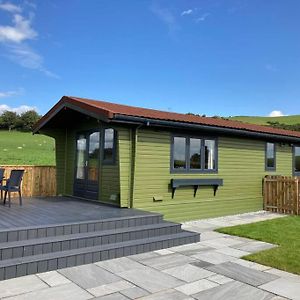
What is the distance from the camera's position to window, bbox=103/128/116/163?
9.02m

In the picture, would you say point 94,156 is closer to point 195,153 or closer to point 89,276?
point 195,153

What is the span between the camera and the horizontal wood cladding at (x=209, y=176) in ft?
28.5

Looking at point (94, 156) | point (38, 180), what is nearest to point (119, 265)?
point (94, 156)

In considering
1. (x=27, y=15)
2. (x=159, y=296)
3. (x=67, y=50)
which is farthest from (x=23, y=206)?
(x=67, y=50)

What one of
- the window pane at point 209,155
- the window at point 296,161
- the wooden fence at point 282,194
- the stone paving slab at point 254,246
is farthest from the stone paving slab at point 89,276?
the window at point 296,161

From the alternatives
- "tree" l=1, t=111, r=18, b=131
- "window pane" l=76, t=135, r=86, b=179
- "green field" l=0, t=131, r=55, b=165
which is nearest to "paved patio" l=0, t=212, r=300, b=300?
"window pane" l=76, t=135, r=86, b=179

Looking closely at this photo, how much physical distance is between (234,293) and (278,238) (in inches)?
138

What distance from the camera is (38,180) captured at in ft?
37.1

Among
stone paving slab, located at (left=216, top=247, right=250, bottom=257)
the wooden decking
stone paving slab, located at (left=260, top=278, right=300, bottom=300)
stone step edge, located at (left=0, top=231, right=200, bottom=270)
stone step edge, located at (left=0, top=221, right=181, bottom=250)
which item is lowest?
stone paving slab, located at (left=260, top=278, right=300, bottom=300)

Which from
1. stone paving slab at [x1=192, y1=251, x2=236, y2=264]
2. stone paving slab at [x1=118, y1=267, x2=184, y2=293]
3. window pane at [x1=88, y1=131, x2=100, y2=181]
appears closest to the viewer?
stone paving slab at [x1=118, y1=267, x2=184, y2=293]

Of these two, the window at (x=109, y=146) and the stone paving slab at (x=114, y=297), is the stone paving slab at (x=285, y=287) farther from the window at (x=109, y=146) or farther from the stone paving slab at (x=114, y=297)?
the window at (x=109, y=146)

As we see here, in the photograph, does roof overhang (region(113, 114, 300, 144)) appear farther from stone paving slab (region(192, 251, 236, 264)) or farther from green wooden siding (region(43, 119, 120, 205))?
stone paving slab (region(192, 251, 236, 264))

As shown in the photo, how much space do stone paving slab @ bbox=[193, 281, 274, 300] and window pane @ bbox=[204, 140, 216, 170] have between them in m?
5.66

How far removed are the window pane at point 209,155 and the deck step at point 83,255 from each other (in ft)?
11.0
